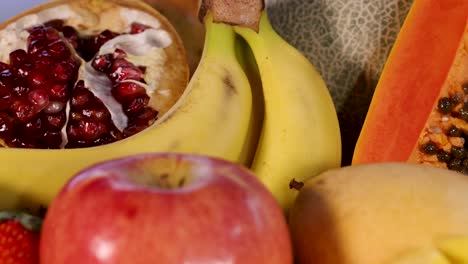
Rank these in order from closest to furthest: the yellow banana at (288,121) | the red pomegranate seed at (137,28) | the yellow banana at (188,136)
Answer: the yellow banana at (188,136)
the yellow banana at (288,121)
the red pomegranate seed at (137,28)

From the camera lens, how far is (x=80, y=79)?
76 centimetres

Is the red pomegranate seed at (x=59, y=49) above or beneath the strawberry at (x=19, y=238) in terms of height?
above

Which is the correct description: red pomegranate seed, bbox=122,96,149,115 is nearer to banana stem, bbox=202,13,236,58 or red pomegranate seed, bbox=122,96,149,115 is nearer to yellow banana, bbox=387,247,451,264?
banana stem, bbox=202,13,236,58

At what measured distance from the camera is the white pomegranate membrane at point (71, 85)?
0.74m

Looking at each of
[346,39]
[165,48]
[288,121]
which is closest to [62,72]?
[165,48]

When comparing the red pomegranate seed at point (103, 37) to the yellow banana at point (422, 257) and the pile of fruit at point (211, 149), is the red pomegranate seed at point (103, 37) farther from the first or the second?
the yellow banana at point (422, 257)

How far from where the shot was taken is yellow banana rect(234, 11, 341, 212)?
70cm

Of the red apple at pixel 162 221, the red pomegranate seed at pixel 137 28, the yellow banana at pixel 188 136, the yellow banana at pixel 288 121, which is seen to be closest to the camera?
the red apple at pixel 162 221

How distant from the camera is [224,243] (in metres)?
0.41

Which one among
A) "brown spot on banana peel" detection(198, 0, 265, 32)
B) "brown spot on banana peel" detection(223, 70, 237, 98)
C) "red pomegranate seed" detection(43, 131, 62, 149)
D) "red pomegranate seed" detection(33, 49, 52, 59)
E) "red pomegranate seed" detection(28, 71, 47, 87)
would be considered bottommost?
"red pomegranate seed" detection(43, 131, 62, 149)

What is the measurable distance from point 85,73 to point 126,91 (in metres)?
0.05

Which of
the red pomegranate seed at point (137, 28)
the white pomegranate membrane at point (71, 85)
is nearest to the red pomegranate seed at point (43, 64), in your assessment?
the white pomegranate membrane at point (71, 85)

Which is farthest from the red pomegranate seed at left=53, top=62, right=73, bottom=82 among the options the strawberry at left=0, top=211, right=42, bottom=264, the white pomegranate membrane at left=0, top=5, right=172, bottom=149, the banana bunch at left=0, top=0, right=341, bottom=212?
the strawberry at left=0, top=211, right=42, bottom=264

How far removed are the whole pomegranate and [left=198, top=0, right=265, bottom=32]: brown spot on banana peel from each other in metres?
0.07
